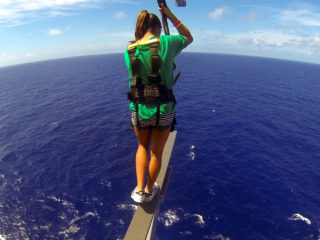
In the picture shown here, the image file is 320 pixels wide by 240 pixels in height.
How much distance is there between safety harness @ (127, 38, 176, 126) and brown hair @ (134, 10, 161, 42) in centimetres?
38

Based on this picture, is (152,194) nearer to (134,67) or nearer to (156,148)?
(156,148)

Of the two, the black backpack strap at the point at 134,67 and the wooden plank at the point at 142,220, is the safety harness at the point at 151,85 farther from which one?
the wooden plank at the point at 142,220

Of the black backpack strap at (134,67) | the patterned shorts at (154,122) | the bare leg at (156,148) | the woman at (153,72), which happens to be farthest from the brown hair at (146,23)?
the bare leg at (156,148)

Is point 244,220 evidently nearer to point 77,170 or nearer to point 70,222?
point 70,222

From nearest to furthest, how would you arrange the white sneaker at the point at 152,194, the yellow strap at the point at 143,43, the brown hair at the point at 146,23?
the yellow strap at the point at 143,43, the brown hair at the point at 146,23, the white sneaker at the point at 152,194

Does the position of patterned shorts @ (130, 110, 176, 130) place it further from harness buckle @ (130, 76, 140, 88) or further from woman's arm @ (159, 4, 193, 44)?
woman's arm @ (159, 4, 193, 44)

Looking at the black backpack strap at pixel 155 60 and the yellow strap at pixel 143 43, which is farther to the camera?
the yellow strap at pixel 143 43

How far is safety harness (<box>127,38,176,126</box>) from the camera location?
350 cm

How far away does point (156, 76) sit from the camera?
144 inches

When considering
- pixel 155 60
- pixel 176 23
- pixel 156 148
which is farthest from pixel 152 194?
pixel 176 23

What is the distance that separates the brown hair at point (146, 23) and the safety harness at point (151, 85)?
1.24 ft

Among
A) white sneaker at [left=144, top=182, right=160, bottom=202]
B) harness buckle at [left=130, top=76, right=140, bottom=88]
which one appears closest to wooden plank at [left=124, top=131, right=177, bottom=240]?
white sneaker at [left=144, top=182, right=160, bottom=202]

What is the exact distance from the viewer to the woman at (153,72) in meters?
3.58

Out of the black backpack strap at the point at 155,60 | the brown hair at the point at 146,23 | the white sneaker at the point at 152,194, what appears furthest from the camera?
the white sneaker at the point at 152,194
